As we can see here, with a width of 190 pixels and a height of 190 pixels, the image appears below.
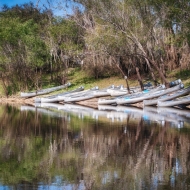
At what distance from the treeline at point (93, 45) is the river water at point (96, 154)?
39.4 ft

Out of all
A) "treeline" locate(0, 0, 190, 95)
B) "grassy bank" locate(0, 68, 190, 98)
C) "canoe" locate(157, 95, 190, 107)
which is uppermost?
"treeline" locate(0, 0, 190, 95)

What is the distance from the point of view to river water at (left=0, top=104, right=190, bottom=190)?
35.0 feet

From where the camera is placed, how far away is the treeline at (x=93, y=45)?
111 ft

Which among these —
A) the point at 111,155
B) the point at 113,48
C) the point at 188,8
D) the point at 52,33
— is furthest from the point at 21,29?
the point at 111,155

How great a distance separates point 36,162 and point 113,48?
26.0 metres

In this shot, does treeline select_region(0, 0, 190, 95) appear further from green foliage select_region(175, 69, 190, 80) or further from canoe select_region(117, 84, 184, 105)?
canoe select_region(117, 84, 184, 105)

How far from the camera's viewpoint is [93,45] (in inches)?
1485

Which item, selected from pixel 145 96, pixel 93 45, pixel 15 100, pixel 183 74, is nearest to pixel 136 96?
pixel 145 96

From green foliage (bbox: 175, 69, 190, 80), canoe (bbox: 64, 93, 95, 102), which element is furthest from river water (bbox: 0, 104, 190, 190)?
green foliage (bbox: 175, 69, 190, 80)

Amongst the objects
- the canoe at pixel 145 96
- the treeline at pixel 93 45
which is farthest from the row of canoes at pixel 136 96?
the treeline at pixel 93 45

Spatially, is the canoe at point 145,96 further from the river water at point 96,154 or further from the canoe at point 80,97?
the river water at point 96,154

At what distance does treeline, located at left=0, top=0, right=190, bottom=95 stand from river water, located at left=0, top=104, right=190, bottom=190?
12.0 metres

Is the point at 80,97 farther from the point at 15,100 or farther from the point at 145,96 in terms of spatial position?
the point at 15,100

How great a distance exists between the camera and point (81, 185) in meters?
10.3
